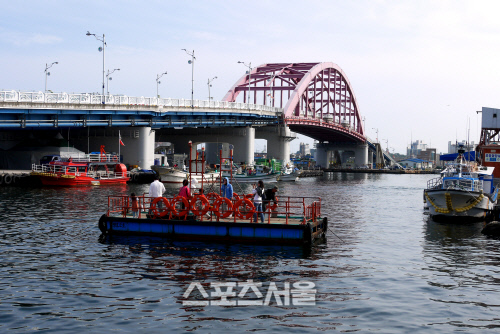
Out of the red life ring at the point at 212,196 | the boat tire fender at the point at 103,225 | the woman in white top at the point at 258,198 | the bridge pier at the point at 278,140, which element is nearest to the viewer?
the woman in white top at the point at 258,198

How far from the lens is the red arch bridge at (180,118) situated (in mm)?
68062

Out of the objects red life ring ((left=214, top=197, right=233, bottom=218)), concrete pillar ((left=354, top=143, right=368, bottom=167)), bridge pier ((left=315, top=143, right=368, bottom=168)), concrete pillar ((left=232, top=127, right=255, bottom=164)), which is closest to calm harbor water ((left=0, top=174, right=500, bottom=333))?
red life ring ((left=214, top=197, right=233, bottom=218))

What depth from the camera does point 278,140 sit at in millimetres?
126812

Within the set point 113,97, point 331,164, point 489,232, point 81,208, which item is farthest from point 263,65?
point 489,232

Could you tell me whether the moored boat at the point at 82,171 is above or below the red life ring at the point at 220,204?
above

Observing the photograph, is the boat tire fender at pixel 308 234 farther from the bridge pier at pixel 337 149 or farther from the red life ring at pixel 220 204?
the bridge pier at pixel 337 149

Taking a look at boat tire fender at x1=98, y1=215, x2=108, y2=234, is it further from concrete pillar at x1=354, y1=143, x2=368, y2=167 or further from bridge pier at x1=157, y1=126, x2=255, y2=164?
concrete pillar at x1=354, y1=143, x2=368, y2=167

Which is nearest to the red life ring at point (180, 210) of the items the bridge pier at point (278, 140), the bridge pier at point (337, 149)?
the bridge pier at point (278, 140)

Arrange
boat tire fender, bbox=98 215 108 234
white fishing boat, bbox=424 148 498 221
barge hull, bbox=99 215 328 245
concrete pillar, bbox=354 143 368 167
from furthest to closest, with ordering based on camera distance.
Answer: concrete pillar, bbox=354 143 368 167, white fishing boat, bbox=424 148 498 221, boat tire fender, bbox=98 215 108 234, barge hull, bbox=99 215 328 245

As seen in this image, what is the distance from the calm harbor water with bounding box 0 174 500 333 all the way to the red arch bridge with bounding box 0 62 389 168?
34.7 m

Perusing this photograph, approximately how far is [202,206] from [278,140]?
322 ft

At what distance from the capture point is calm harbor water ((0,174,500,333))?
653 inches

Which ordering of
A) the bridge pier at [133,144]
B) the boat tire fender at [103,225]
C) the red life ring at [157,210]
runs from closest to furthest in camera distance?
the red life ring at [157,210] → the boat tire fender at [103,225] → the bridge pier at [133,144]

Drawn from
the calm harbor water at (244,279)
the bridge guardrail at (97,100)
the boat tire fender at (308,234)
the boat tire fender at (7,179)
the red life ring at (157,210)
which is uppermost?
the bridge guardrail at (97,100)
